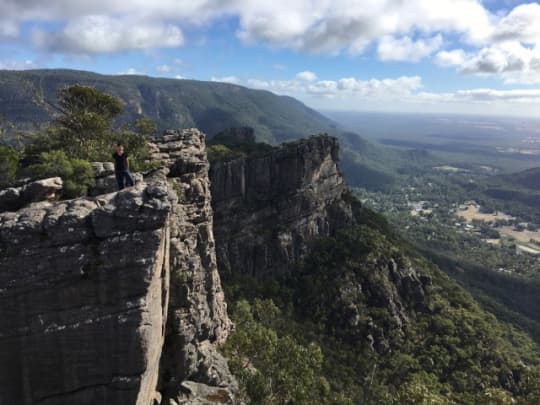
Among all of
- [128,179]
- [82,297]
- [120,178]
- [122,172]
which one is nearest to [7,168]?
[120,178]

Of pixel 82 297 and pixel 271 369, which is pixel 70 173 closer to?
pixel 82 297

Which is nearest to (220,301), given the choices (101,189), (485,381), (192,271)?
(192,271)

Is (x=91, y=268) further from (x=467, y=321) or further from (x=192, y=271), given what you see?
(x=467, y=321)

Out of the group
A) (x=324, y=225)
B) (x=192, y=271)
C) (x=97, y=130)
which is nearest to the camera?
(x=192, y=271)

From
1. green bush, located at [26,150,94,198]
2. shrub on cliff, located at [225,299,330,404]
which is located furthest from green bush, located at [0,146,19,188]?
shrub on cliff, located at [225,299,330,404]

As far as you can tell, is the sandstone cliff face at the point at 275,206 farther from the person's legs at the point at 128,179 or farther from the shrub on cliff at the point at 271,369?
the person's legs at the point at 128,179
